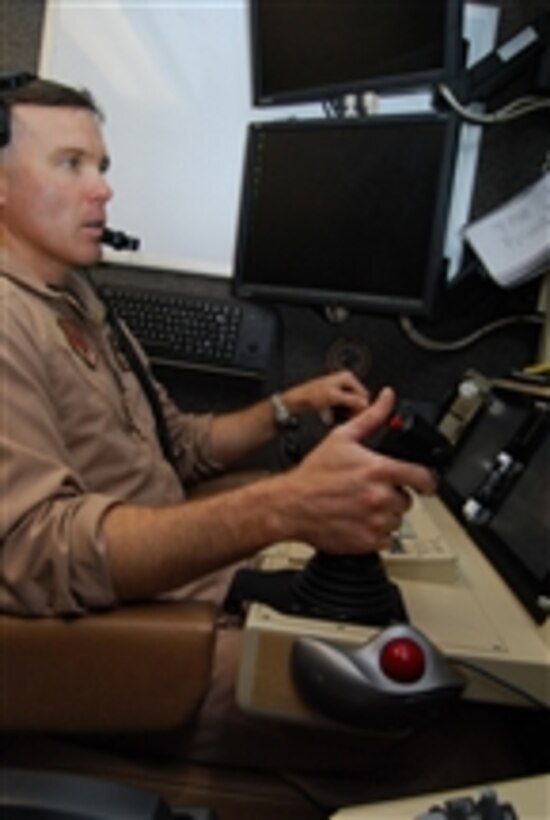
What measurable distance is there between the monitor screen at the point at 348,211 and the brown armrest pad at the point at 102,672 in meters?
0.68

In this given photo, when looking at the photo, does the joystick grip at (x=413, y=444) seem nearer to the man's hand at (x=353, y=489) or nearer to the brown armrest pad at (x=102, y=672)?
the man's hand at (x=353, y=489)

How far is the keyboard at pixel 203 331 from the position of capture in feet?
4.14

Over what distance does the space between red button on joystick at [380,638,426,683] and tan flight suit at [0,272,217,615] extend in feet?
0.85

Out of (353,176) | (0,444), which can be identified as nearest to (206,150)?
(353,176)

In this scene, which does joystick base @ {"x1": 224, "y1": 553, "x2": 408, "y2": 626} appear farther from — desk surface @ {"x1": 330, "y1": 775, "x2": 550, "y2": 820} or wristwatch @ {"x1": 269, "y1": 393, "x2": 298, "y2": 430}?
wristwatch @ {"x1": 269, "y1": 393, "x2": 298, "y2": 430}

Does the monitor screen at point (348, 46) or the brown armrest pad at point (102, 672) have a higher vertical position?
the monitor screen at point (348, 46)

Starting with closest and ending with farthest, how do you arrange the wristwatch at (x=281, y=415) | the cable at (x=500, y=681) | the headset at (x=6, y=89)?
the cable at (x=500, y=681) < the headset at (x=6, y=89) < the wristwatch at (x=281, y=415)

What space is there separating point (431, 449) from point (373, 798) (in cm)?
35

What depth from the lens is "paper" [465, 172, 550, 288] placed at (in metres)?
1.11

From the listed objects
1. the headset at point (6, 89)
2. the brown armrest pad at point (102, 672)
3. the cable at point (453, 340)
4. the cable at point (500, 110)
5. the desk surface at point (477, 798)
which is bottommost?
the brown armrest pad at point (102, 672)

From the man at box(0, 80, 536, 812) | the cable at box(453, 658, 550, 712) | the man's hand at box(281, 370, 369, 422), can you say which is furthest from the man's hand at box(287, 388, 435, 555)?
the man's hand at box(281, 370, 369, 422)

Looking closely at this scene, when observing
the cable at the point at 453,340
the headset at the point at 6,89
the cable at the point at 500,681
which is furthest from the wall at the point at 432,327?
the cable at the point at 500,681

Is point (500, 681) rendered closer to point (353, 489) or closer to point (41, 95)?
point (353, 489)

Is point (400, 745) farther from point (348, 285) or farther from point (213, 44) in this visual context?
point (213, 44)
